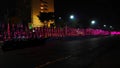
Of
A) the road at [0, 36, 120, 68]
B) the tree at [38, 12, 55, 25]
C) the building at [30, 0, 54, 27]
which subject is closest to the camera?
the road at [0, 36, 120, 68]

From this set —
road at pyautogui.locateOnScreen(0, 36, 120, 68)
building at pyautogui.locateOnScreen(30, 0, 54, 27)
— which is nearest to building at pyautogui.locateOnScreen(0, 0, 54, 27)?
building at pyautogui.locateOnScreen(30, 0, 54, 27)

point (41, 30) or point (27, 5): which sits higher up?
point (27, 5)

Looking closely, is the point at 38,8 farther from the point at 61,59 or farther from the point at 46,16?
the point at 61,59

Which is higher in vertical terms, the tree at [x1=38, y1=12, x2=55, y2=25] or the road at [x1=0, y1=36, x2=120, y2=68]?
the tree at [x1=38, y1=12, x2=55, y2=25]

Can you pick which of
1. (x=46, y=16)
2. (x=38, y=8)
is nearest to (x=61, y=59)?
(x=46, y=16)

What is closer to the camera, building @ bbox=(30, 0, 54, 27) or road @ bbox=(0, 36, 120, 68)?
road @ bbox=(0, 36, 120, 68)

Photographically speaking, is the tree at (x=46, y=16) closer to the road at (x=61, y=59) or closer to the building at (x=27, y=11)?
the building at (x=27, y=11)

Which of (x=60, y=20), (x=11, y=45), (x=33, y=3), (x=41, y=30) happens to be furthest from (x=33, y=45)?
(x=33, y=3)

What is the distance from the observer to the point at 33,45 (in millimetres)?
45094

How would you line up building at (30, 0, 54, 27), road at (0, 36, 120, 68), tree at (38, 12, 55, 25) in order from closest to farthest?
road at (0, 36, 120, 68), tree at (38, 12, 55, 25), building at (30, 0, 54, 27)

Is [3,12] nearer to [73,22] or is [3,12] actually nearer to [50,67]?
[73,22]

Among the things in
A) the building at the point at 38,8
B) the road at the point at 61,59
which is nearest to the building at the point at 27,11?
the building at the point at 38,8

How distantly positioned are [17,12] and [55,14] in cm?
1991

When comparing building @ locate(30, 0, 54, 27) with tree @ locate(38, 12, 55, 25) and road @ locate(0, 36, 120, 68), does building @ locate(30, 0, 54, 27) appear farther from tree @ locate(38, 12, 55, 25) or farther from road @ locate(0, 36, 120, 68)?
road @ locate(0, 36, 120, 68)
